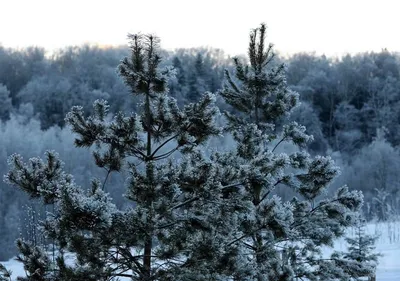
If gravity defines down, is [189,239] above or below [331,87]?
below

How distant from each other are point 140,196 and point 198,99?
176 feet

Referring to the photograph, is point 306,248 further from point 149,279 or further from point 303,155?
point 149,279

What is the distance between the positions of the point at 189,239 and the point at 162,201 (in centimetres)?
67

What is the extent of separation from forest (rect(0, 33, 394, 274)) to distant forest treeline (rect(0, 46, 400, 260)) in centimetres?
8

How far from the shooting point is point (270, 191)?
8.42 meters

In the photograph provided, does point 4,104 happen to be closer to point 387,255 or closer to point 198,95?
point 198,95

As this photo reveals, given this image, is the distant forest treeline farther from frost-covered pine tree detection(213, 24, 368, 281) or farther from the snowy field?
frost-covered pine tree detection(213, 24, 368, 281)

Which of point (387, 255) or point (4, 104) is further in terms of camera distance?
point (4, 104)

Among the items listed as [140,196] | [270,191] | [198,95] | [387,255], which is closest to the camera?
[140,196]

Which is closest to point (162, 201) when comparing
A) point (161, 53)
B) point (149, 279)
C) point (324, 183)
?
point (149, 279)

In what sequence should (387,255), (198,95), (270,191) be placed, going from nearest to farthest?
1. (270,191)
2. (387,255)
3. (198,95)

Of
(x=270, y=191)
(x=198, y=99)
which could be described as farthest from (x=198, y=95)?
(x=270, y=191)

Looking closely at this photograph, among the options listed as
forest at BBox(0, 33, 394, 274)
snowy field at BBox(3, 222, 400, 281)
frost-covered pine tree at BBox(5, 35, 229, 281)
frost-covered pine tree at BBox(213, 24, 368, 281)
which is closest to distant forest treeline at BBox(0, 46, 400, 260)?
forest at BBox(0, 33, 394, 274)

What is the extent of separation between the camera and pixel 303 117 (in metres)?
57.5
